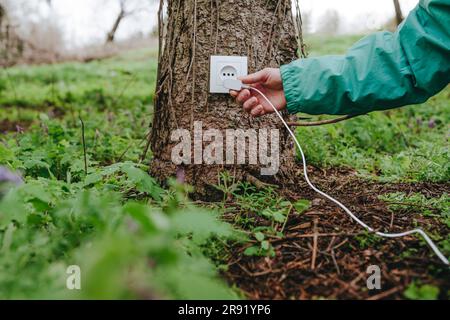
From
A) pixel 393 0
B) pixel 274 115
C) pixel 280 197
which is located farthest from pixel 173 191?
pixel 393 0

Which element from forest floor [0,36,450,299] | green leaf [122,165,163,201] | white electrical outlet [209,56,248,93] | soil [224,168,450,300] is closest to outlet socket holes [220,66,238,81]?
white electrical outlet [209,56,248,93]

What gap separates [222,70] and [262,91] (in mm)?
225

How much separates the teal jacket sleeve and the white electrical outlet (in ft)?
0.82

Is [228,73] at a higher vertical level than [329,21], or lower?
lower

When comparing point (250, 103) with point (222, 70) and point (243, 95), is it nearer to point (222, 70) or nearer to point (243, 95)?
point (243, 95)

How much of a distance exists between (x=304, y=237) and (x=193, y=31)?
3.78 ft

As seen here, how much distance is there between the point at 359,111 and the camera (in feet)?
6.25

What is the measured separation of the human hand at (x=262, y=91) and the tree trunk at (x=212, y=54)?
0.10 meters

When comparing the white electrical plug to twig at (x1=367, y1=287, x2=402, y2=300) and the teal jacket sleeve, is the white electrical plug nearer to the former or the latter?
the teal jacket sleeve

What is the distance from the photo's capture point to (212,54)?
2078 mm

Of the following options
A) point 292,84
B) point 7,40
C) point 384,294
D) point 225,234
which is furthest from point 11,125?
point 384,294

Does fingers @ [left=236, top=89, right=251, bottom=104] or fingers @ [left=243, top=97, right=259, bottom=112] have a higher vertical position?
fingers @ [left=236, top=89, right=251, bottom=104]

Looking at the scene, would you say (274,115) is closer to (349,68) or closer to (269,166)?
(269,166)

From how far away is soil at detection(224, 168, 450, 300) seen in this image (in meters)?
1.32
